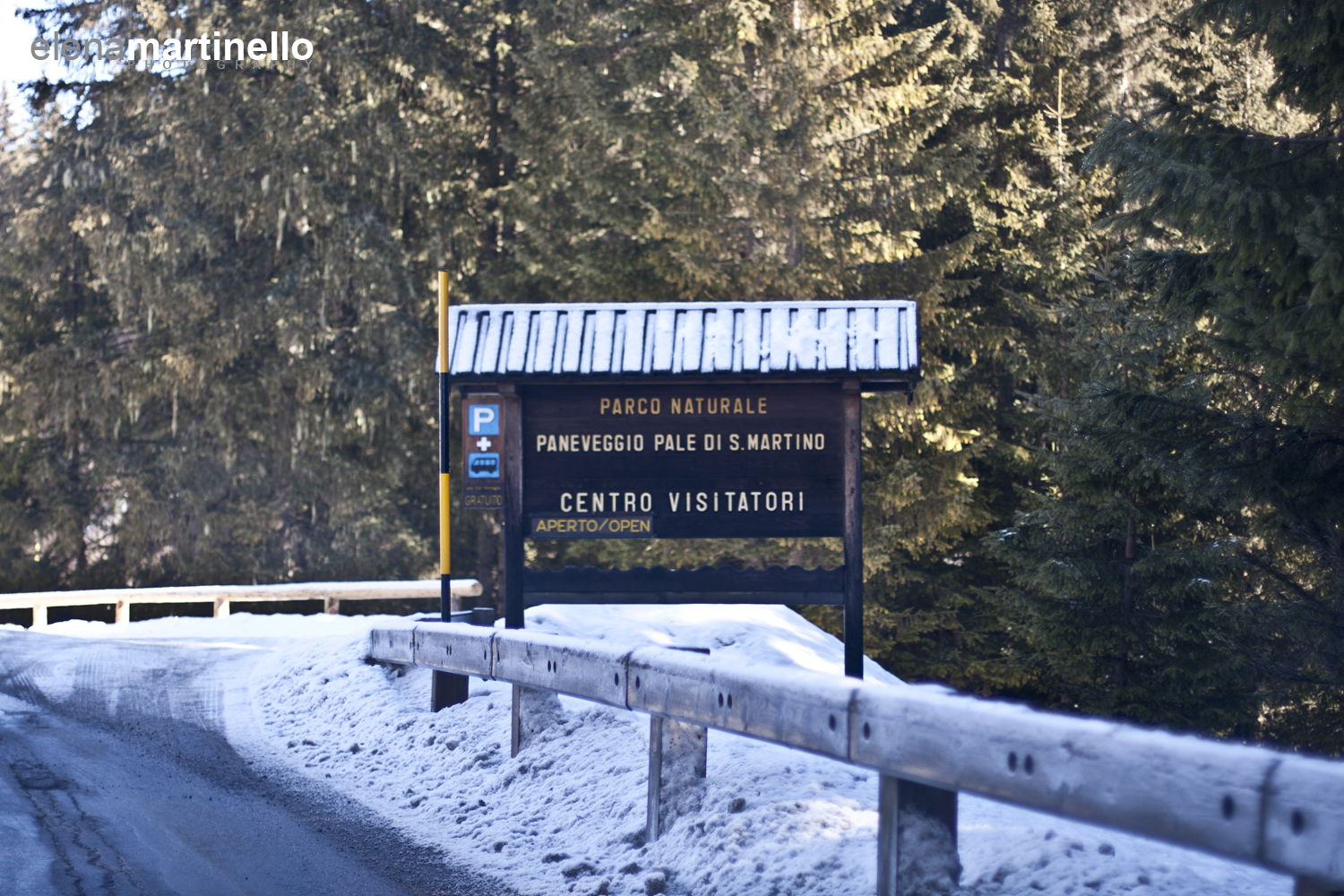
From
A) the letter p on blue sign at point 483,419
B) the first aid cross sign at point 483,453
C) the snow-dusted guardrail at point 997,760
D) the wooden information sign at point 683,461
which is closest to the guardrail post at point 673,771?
the snow-dusted guardrail at point 997,760

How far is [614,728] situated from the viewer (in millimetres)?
8719

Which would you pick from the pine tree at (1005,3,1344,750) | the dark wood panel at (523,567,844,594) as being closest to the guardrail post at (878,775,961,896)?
the pine tree at (1005,3,1344,750)

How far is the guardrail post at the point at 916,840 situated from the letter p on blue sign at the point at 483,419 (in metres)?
7.60

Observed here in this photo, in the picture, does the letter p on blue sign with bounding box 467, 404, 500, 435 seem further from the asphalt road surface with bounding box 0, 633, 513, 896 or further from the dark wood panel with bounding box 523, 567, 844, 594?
the asphalt road surface with bounding box 0, 633, 513, 896

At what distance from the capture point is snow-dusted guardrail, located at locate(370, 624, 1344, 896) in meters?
3.58

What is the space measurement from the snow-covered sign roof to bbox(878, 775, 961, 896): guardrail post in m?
6.41

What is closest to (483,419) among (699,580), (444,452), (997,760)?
(444,452)

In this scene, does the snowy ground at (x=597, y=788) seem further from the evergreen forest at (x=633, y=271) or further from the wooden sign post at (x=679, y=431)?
the evergreen forest at (x=633, y=271)

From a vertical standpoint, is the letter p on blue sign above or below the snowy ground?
above

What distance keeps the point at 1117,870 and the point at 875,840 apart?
1.21 metres

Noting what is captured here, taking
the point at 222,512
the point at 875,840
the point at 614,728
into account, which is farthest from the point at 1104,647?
the point at 222,512

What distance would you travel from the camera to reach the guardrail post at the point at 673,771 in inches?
266

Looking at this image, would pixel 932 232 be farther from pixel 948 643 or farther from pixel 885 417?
pixel 948 643

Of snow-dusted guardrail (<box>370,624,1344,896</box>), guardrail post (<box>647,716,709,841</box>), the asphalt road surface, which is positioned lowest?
the asphalt road surface
